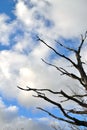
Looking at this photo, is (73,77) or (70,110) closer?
(70,110)

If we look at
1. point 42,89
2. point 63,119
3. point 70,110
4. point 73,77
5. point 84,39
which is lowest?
point 63,119

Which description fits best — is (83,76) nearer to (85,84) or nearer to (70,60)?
(85,84)

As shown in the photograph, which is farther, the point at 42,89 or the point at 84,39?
the point at 84,39

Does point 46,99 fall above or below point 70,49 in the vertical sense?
below

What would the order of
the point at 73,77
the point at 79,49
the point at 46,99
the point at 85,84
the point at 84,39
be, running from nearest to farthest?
the point at 46,99 < the point at 85,84 < the point at 73,77 < the point at 79,49 < the point at 84,39

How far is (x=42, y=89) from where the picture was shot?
9.21 metres

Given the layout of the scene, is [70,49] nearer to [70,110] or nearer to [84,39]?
[84,39]

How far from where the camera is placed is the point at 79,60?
10336 mm

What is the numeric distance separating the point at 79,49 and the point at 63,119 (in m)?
3.93

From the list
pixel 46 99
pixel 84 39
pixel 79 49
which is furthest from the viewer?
pixel 84 39

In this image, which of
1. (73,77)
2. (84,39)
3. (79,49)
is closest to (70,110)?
(73,77)

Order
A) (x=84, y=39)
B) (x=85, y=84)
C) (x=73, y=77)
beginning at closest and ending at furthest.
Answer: (x=85, y=84)
(x=73, y=77)
(x=84, y=39)

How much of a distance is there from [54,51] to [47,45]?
1.24ft

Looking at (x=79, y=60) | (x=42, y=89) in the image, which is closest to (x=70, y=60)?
(x=79, y=60)
